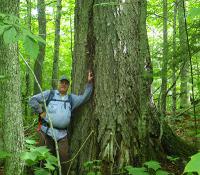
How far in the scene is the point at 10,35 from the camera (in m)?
2.27

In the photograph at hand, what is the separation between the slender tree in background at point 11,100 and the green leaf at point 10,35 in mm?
2144

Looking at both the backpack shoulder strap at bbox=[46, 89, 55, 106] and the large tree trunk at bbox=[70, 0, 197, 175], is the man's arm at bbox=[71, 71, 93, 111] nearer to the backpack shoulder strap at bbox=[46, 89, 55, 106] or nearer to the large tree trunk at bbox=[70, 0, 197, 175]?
the large tree trunk at bbox=[70, 0, 197, 175]

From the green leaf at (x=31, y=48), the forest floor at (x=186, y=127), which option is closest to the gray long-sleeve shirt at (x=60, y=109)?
the forest floor at (x=186, y=127)

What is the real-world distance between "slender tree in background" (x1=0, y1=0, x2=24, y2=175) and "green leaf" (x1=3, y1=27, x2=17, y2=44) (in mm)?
2144

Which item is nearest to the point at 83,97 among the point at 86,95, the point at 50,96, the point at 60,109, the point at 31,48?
the point at 86,95

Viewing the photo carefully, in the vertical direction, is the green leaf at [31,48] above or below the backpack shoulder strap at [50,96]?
above

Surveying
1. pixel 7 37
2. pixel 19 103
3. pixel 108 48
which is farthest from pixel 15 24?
pixel 108 48

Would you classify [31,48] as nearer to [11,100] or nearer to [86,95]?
[11,100]

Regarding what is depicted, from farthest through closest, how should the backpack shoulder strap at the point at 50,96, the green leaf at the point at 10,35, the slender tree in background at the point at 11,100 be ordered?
the backpack shoulder strap at the point at 50,96 → the slender tree in background at the point at 11,100 → the green leaf at the point at 10,35

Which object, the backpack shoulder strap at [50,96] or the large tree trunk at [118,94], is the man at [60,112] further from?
the large tree trunk at [118,94]

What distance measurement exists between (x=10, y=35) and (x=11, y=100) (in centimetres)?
234

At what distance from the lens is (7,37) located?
2.25 m

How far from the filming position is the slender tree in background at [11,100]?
4.40 m

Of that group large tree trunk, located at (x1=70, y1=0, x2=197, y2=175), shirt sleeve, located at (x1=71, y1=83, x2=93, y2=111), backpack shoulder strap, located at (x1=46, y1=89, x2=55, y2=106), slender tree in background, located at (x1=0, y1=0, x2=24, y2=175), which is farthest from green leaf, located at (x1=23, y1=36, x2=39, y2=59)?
backpack shoulder strap, located at (x1=46, y1=89, x2=55, y2=106)
